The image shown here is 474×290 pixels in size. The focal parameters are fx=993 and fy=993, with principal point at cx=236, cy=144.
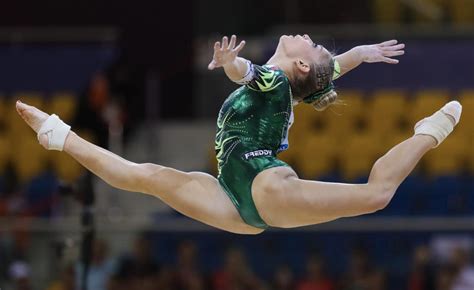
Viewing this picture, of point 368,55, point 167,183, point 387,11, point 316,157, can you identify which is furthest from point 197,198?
point 387,11

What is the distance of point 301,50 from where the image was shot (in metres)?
5.77

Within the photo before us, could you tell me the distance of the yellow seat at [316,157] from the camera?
11.2 m

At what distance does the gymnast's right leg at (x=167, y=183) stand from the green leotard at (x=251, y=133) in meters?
0.08

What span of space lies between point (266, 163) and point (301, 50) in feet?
2.32

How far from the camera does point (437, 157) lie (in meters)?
11.2

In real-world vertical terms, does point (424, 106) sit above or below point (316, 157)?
above

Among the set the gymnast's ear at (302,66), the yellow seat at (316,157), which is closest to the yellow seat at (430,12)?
the yellow seat at (316,157)

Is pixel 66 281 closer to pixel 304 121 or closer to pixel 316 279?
pixel 316 279

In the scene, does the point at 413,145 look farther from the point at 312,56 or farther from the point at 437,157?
the point at 437,157

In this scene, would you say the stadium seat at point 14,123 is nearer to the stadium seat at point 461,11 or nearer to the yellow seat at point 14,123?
the yellow seat at point 14,123

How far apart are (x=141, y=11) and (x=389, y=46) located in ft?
29.8

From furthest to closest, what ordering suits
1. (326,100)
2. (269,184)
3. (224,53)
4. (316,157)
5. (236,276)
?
(316,157)
(236,276)
(326,100)
(269,184)
(224,53)

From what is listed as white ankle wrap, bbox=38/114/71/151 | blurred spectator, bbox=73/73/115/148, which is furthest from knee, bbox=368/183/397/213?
blurred spectator, bbox=73/73/115/148

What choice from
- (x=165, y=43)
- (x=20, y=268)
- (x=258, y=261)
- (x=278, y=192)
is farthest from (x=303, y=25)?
(x=278, y=192)
